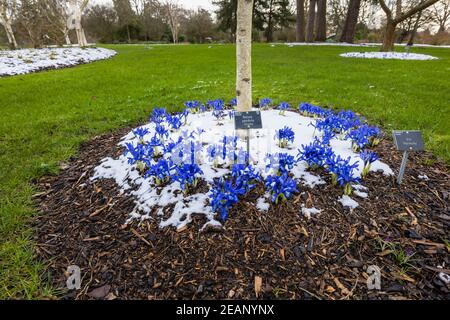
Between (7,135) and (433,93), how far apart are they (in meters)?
9.23

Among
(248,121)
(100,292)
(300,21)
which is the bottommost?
(100,292)

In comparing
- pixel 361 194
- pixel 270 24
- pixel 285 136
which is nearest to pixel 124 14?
pixel 270 24

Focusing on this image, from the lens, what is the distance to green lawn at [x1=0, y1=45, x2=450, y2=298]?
2.70 metres

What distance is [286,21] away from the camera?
1164 inches

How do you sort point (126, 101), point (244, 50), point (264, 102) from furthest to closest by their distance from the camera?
point (126, 101) < point (264, 102) < point (244, 50)

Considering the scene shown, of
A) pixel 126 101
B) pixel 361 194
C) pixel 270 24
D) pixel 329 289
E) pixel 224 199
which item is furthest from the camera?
pixel 270 24

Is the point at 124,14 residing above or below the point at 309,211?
above

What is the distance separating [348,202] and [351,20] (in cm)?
2241

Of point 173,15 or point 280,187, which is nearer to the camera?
point 280,187

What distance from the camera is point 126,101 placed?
21.7 feet

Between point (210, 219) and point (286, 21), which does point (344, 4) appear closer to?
point (286, 21)

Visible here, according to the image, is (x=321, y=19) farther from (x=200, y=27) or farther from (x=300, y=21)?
(x=200, y=27)

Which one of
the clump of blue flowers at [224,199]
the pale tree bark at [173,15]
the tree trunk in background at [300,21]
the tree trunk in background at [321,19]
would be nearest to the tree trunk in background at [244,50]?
the clump of blue flowers at [224,199]
